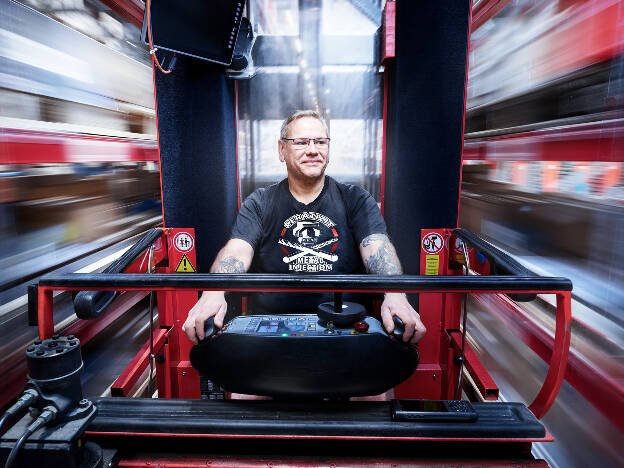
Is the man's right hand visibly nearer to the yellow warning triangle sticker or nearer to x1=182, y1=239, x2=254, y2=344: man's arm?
x1=182, y1=239, x2=254, y2=344: man's arm

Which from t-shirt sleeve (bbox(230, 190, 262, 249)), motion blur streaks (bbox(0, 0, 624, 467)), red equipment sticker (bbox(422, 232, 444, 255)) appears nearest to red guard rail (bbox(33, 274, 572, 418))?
t-shirt sleeve (bbox(230, 190, 262, 249))

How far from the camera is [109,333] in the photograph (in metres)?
4.16

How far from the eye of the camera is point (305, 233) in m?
2.23

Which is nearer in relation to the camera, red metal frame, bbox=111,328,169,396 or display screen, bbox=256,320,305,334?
display screen, bbox=256,320,305,334

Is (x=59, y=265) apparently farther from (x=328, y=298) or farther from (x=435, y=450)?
(x=435, y=450)

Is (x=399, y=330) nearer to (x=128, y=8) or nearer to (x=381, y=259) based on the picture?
(x=381, y=259)

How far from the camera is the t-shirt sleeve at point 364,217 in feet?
7.32

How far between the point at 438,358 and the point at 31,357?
226 cm

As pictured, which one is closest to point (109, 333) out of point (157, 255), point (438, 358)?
point (157, 255)

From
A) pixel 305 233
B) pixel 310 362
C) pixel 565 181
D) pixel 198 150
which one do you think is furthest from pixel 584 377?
pixel 198 150

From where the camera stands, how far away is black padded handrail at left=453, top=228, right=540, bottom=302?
130 centimetres

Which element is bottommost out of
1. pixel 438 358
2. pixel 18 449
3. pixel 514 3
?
pixel 438 358

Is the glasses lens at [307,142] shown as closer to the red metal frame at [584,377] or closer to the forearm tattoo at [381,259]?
the forearm tattoo at [381,259]

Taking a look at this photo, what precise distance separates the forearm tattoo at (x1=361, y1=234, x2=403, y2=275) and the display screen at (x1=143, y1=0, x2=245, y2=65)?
1.40 m
